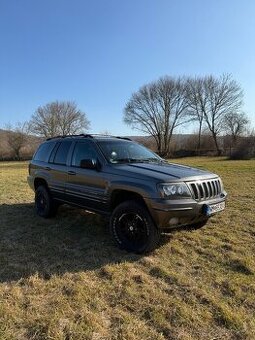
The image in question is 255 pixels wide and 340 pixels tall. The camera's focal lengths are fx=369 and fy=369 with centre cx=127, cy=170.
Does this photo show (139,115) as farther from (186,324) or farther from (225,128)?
(186,324)

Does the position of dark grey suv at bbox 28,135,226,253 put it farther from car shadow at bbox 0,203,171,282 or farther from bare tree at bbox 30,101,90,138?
bare tree at bbox 30,101,90,138

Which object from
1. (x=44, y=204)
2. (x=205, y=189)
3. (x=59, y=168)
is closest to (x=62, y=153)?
(x=59, y=168)

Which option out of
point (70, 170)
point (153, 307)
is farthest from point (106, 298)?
point (70, 170)

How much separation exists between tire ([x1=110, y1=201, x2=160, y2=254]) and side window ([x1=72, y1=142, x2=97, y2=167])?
1339 mm

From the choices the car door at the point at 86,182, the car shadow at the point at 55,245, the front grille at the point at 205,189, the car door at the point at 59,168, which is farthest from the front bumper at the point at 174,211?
the car door at the point at 59,168

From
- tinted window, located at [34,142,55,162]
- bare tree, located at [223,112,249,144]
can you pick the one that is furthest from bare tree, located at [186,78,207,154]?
tinted window, located at [34,142,55,162]

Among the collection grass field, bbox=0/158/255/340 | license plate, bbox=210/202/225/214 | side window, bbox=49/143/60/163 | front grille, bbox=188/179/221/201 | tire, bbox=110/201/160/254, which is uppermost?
side window, bbox=49/143/60/163

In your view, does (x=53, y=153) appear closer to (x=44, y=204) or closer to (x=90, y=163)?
(x=44, y=204)

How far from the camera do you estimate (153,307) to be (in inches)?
158

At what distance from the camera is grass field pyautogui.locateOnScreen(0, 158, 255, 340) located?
363cm

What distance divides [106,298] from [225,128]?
6242 cm

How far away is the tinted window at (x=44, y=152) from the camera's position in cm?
836

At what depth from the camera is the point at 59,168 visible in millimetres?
7668

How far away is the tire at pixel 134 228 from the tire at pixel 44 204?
2483 mm
